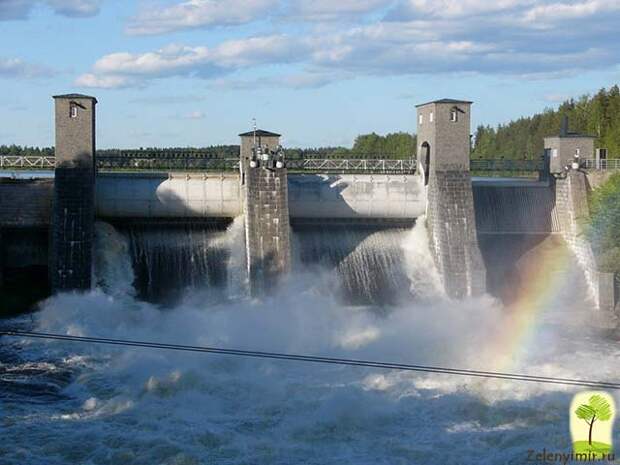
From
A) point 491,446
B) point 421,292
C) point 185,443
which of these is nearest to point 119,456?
point 185,443

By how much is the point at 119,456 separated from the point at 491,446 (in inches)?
343

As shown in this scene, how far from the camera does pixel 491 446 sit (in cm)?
2031

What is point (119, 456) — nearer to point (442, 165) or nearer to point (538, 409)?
point (538, 409)

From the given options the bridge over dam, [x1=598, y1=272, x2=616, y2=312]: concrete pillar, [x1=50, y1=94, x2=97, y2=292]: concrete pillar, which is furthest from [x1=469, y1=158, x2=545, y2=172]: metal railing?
[x1=50, y1=94, x2=97, y2=292]: concrete pillar

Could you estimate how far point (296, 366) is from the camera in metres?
26.7

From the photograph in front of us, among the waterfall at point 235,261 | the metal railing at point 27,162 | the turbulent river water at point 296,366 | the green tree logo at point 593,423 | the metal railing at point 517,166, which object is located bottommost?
the green tree logo at point 593,423

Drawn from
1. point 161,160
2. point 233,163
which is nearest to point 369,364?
point 161,160

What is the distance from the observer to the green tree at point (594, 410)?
22375 millimetres

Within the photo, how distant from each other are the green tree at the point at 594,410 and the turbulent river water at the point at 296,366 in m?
0.49

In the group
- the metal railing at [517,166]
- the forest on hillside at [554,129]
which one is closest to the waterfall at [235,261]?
the metal railing at [517,166]

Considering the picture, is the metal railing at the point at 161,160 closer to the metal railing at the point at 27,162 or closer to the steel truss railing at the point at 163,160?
the steel truss railing at the point at 163,160

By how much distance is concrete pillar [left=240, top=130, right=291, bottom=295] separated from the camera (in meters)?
33.2

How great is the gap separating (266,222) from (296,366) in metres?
8.34

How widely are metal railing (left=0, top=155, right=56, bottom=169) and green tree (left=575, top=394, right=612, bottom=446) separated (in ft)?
82.8
